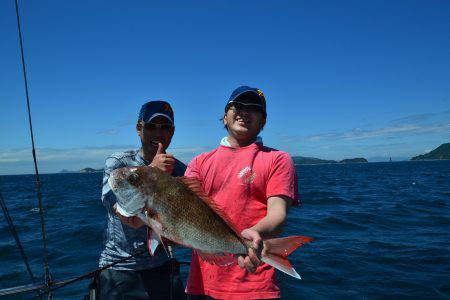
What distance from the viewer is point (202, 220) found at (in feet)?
9.18

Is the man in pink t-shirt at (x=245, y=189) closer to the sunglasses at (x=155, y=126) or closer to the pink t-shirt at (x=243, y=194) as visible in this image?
the pink t-shirt at (x=243, y=194)

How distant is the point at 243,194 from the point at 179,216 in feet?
2.42

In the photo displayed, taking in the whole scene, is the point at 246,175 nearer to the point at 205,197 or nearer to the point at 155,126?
the point at 205,197

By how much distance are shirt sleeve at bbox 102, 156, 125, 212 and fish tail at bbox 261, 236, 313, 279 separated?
1.63 m

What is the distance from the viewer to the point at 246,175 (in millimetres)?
3324

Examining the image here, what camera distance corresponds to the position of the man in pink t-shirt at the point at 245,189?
9.96ft

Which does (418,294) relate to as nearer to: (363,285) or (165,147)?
(363,285)

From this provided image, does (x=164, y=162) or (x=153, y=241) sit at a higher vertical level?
(x=164, y=162)

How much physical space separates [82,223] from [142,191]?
1681 cm

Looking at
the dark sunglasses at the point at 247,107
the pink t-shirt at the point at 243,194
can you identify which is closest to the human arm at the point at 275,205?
the pink t-shirt at the point at 243,194

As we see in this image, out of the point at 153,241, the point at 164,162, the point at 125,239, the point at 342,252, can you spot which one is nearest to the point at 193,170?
the point at 164,162

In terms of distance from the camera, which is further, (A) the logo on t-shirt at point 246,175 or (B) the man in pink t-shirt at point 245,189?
(A) the logo on t-shirt at point 246,175

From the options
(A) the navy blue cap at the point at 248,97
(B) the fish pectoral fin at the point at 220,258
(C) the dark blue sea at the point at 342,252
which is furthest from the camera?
(C) the dark blue sea at the point at 342,252

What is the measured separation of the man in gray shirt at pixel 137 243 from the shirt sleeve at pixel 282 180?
4.41ft
